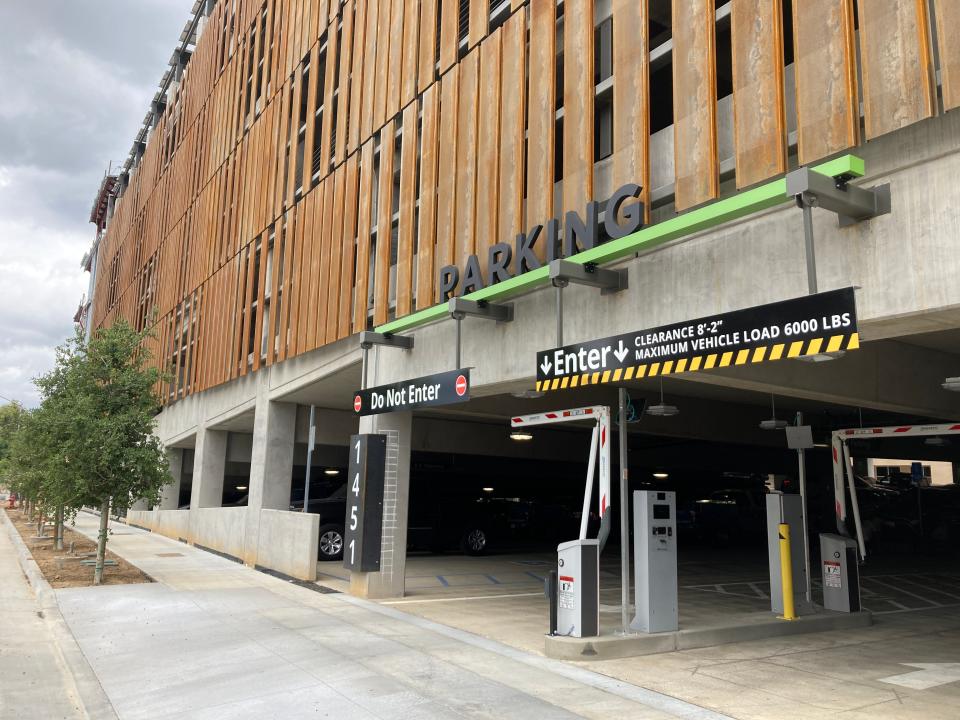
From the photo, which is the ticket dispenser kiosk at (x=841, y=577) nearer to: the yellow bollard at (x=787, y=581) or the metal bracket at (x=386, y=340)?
the yellow bollard at (x=787, y=581)

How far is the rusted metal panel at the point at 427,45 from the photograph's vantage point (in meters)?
13.2

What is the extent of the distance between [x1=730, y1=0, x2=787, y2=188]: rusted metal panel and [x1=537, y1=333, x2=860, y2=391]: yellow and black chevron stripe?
5.94 ft

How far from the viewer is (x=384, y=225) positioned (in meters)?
13.9

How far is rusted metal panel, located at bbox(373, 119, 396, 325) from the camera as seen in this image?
531 inches

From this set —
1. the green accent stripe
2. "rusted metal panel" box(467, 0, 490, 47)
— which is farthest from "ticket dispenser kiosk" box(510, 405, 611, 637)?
"rusted metal panel" box(467, 0, 490, 47)

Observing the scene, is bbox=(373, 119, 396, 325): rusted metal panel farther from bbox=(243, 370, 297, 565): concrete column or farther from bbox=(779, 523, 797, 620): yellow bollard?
bbox=(779, 523, 797, 620): yellow bollard

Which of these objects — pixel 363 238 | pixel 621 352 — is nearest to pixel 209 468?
pixel 363 238

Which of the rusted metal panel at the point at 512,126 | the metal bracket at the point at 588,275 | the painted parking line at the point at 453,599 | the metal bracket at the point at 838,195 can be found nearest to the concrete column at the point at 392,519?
the painted parking line at the point at 453,599

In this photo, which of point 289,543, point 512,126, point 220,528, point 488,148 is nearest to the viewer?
point 512,126

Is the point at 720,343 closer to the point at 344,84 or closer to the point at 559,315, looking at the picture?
the point at 559,315

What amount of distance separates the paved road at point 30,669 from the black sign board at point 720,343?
5.66 metres

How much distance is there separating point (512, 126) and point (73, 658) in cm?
861

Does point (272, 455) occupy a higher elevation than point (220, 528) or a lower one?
higher

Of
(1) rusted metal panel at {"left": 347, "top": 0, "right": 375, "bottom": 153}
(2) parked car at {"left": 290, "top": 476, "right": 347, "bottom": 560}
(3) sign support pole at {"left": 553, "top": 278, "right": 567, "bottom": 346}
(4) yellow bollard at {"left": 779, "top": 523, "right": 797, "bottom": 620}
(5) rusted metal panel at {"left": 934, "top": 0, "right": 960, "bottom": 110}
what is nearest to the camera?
(5) rusted metal panel at {"left": 934, "top": 0, "right": 960, "bottom": 110}
